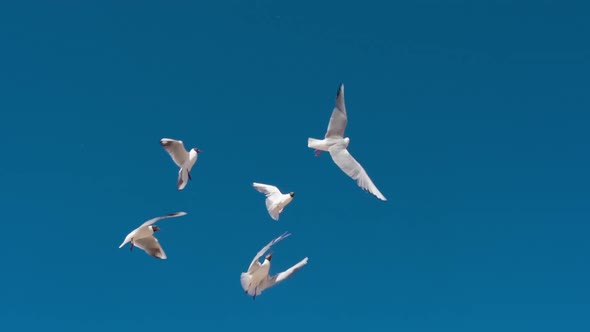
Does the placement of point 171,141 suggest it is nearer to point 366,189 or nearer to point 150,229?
point 150,229

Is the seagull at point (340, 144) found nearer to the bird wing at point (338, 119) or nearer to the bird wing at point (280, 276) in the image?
the bird wing at point (338, 119)

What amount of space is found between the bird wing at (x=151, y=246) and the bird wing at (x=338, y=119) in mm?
4715

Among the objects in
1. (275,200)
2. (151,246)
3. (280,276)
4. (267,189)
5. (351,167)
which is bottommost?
(280,276)

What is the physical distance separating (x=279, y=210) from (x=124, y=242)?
3520 millimetres

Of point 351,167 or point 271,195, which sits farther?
point 271,195

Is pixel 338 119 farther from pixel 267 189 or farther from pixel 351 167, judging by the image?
pixel 267 189

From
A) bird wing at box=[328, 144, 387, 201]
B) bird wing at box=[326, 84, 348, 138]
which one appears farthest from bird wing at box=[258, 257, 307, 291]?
bird wing at box=[326, 84, 348, 138]

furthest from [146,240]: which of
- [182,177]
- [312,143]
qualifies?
[312,143]

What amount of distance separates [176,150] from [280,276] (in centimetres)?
377

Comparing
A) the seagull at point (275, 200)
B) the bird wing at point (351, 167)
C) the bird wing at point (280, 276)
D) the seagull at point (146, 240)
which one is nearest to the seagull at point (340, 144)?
the bird wing at point (351, 167)

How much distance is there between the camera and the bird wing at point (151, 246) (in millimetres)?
20250

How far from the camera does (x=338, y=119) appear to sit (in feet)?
66.1

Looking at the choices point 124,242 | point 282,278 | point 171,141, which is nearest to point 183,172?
point 171,141

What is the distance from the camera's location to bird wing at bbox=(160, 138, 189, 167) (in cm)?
1986
